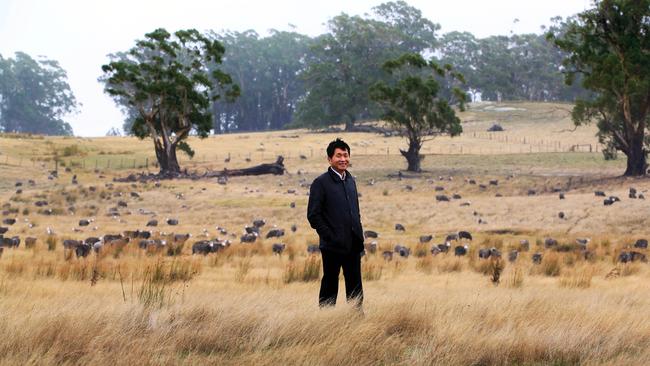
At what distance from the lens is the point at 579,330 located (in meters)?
7.19

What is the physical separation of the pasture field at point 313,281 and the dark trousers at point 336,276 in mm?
335

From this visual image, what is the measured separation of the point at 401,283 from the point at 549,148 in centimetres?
5905

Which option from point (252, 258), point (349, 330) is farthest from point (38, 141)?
point (349, 330)

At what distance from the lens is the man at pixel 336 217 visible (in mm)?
7613

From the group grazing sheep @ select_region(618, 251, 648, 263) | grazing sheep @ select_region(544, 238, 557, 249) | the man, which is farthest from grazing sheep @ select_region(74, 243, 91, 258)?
grazing sheep @ select_region(618, 251, 648, 263)

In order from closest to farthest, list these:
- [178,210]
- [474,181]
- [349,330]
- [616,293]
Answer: [349,330] < [616,293] < [178,210] < [474,181]

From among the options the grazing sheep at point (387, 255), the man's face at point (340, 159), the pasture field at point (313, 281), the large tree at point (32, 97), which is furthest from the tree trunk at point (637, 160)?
the large tree at point (32, 97)

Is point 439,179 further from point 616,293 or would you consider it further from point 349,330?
point 349,330

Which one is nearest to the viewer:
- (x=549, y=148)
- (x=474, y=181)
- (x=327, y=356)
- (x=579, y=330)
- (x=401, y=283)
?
(x=327, y=356)

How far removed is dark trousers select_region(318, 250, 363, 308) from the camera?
7.70 metres

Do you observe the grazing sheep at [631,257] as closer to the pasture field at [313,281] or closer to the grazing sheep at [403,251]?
the pasture field at [313,281]

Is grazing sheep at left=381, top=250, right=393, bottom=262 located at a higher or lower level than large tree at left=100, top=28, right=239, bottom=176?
lower

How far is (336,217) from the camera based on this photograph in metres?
7.64

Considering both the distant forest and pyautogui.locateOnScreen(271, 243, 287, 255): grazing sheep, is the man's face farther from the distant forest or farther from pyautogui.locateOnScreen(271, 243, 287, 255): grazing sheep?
the distant forest
